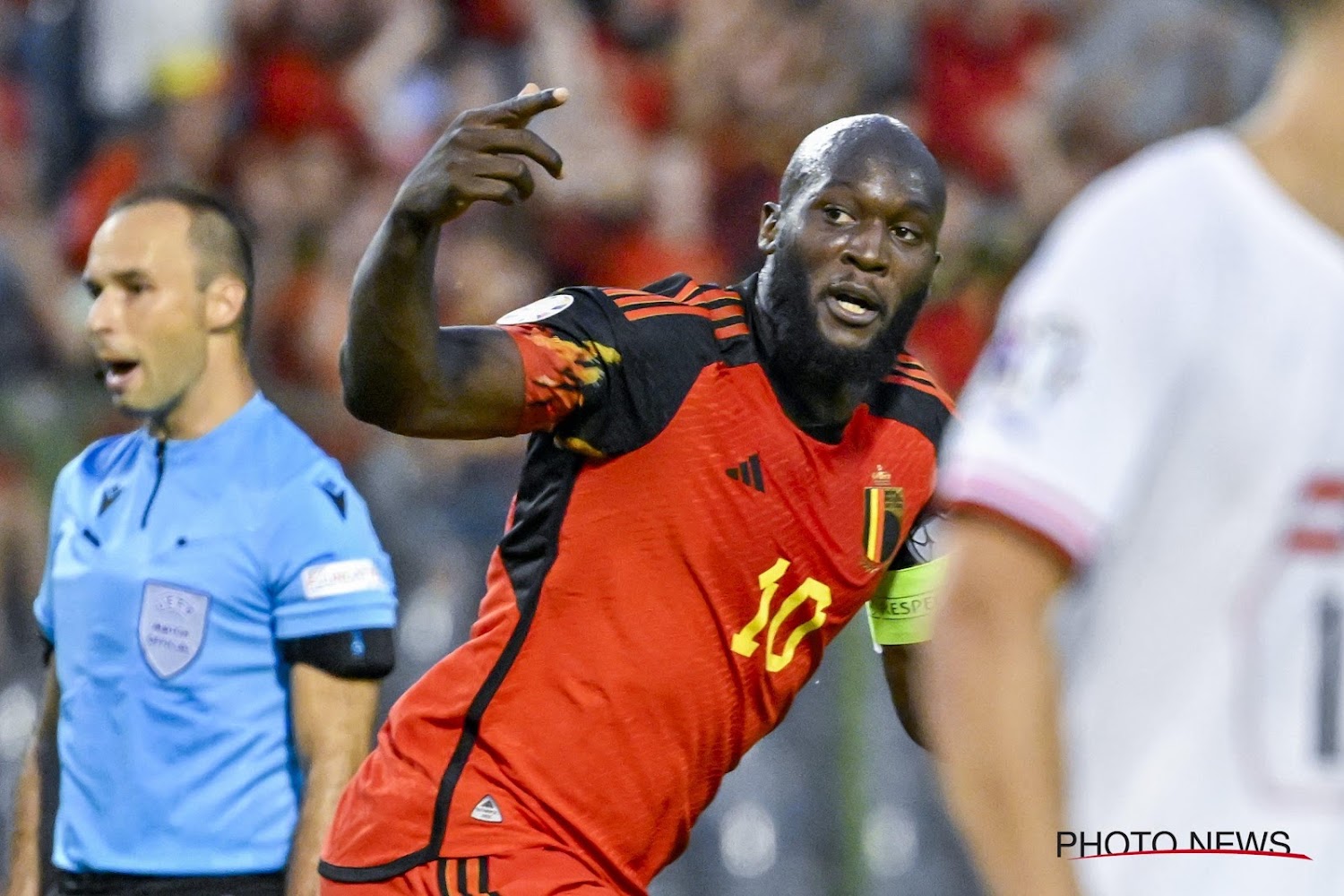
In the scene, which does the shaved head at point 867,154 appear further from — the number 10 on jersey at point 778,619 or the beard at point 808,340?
the number 10 on jersey at point 778,619

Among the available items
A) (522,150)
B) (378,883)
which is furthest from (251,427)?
(522,150)

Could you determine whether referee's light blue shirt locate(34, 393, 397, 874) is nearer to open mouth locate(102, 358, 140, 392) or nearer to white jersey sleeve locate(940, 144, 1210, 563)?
open mouth locate(102, 358, 140, 392)

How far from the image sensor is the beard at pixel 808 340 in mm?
3525

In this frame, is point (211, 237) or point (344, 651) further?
point (211, 237)

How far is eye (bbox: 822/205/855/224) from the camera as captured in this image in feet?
11.7

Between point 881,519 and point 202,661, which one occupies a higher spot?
point 881,519

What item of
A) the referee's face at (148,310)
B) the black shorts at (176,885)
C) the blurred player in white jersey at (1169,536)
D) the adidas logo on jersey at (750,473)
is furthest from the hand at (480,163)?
the black shorts at (176,885)

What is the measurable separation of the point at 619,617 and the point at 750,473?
36 cm

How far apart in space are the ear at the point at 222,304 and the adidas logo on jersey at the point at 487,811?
1.71 m

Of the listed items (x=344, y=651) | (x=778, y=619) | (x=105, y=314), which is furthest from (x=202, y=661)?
(x=778, y=619)

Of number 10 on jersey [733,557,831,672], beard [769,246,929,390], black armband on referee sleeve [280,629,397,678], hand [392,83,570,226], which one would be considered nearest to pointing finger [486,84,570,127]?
hand [392,83,570,226]

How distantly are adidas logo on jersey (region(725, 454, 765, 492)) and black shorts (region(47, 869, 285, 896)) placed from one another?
5.07 feet

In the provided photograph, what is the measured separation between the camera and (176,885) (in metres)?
4.14

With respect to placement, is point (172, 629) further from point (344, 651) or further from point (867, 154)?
point (867, 154)
